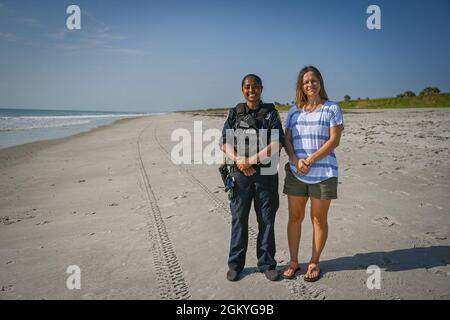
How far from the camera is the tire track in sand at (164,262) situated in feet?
10.3

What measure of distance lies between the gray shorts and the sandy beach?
38.4 inches

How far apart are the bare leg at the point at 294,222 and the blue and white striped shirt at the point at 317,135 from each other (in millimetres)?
268

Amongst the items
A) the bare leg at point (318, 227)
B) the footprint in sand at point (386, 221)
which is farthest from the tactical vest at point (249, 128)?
the footprint in sand at point (386, 221)

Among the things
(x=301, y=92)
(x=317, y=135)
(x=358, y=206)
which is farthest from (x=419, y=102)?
(x=317, y=135)

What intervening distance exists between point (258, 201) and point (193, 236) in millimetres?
1558

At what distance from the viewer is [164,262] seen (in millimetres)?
3729

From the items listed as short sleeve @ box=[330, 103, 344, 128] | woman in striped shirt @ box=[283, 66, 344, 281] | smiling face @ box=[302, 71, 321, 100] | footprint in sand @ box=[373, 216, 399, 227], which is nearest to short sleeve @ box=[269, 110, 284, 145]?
woman in striped shirt @ box=[283, 66, 344, 281]

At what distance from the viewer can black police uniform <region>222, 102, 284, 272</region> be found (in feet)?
10.7

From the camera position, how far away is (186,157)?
35.5 feet

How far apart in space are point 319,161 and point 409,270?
66.6 inches

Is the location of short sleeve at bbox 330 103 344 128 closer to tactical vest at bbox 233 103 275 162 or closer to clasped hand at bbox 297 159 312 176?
clasped hand at bbox 297 159 312 176

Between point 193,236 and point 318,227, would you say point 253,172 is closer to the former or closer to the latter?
point 318,227
